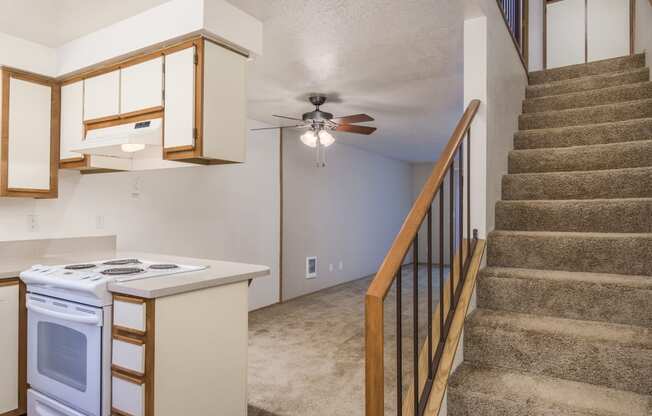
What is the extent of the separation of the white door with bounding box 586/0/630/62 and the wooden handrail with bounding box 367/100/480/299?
182 inches

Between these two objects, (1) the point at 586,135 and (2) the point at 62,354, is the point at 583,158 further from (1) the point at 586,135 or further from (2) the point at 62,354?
(2) the point at 62,354

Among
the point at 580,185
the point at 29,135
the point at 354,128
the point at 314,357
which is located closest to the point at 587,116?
the point at 580,185

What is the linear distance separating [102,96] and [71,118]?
393 mm

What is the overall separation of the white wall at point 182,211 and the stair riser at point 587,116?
3.01 metres

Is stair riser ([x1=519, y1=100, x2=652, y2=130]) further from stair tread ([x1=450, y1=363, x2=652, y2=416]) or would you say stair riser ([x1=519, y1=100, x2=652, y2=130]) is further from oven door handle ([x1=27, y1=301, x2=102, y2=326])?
oven door handle ([x1=27, y1=301, x2=102, y2=326])

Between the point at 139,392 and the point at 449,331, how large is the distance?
1441 mm

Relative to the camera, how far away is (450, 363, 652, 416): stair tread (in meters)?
1.52

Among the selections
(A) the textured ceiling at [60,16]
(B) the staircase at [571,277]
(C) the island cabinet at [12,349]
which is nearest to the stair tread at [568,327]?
(B) the staircase at [571,277]

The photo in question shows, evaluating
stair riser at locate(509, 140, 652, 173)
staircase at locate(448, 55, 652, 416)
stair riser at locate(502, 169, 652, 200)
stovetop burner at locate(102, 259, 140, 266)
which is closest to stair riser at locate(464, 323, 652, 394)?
staircase at locate(448, 55, 652, 416)

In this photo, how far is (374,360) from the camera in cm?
126

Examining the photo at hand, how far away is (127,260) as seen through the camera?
2.79 metres

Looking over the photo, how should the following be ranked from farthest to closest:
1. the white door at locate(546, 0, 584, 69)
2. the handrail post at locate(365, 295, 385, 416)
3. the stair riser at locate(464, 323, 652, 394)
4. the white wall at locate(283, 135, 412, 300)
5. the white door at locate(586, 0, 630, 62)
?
the white wall at locate(283, 135, 412, 300), the white door at locate(546, 0, 584, 69), the white door at locate(586, 0, 630, 62), the stair riser at locate(464, 323, 652, 394), the handrail post at locate(365, 295, 385, 416)

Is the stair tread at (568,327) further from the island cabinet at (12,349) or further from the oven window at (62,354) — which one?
the island cabinet at (12,349)

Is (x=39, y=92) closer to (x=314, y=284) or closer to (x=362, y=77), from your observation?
(x=362, y=77)
